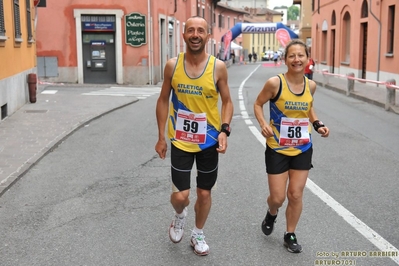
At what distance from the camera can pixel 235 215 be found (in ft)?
19.2

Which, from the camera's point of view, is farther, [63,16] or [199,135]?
[63,16]

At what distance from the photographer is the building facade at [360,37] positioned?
24812 mm

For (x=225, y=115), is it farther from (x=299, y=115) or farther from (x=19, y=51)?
(x=19, y=51)

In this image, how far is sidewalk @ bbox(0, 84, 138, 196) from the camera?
8.72 meters

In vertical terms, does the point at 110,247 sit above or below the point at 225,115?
below

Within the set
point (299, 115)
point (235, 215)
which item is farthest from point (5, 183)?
point (299, 115)

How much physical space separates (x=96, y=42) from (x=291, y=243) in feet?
80.7

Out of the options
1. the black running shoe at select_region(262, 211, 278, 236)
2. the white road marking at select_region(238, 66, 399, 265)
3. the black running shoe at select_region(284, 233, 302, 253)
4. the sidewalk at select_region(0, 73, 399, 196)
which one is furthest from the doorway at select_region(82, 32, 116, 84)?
the black running shoe at select_region(284, 233, 302, 253)

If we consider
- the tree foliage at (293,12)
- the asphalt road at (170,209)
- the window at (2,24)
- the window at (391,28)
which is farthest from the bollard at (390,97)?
the tree foliage at (293,12)

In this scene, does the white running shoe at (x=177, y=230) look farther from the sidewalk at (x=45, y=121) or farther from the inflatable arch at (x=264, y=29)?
the inflatable arch at (x=264, y=29)

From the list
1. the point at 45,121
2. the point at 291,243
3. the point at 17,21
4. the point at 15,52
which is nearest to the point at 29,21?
the point at 17,21

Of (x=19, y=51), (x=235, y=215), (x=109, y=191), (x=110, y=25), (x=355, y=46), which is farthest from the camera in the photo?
(x=355, y=46)

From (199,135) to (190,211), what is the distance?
1.75 m

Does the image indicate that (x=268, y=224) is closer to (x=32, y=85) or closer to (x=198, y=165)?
(x=198, y=165)
